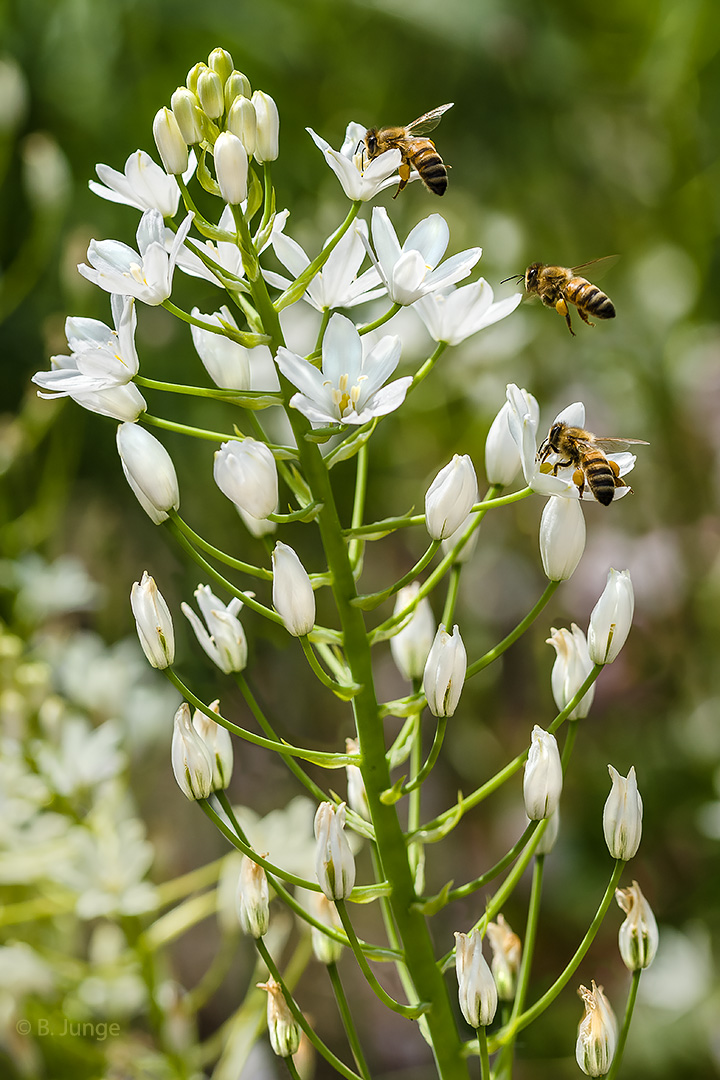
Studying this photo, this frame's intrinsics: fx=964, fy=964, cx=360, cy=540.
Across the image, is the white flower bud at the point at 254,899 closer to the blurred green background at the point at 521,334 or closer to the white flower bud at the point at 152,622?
the white flower bud at the point at 152,622

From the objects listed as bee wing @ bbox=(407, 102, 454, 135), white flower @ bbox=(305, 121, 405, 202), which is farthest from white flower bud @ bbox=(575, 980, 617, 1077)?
bee wing @ bbox=(407, 102, 454, 135)

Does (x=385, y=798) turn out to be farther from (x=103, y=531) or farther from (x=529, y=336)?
(x=103, y=531)

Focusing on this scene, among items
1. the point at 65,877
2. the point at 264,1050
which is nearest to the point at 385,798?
the point at 65,877

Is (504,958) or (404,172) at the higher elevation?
(404,172)

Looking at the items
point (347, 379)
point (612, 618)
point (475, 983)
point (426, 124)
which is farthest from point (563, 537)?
point (426, 124)

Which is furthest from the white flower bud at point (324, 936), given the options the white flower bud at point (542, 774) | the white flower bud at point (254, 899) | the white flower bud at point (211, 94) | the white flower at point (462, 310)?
the white flower bud at point (211, 94)

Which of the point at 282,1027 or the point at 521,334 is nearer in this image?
the point at 282,1027

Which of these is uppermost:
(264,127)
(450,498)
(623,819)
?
(264,127)

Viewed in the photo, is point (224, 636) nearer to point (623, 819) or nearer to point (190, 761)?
point (190, 761)
